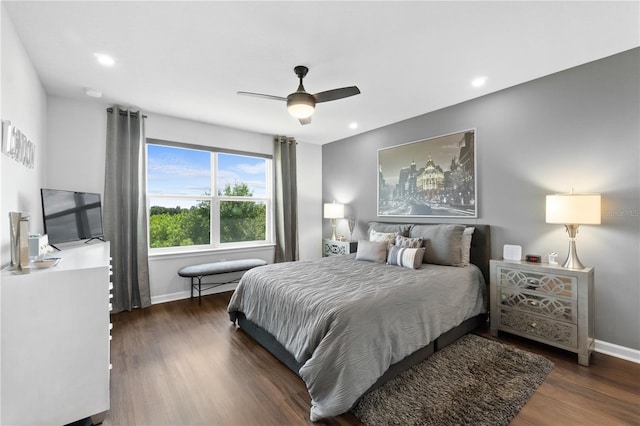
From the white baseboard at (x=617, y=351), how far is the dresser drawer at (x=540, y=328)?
45cm

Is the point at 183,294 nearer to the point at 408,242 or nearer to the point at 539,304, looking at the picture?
the point at 408,242

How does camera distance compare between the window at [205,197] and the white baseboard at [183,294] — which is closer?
the white baseboard at [183,294]

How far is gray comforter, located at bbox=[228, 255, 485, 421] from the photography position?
5.90 ft

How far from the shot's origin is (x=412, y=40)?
225cm

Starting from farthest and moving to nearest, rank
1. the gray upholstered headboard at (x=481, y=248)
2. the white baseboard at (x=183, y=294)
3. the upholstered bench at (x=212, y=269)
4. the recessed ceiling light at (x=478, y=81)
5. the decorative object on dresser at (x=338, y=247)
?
the decorative object on dresser at (x=338, y=247)
the white baseboard at (x=183, y=294)
the upholstered bench at (x=212, y=269)
the gray upholstered headboard at (x=481, y=248)
the recessed ceiling light at (x=478, y=81)

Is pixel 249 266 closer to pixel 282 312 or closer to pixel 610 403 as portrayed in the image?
pixel 282 312

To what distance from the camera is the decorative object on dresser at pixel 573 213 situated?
240cm

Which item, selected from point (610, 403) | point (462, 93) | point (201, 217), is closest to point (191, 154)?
point (201, 217)

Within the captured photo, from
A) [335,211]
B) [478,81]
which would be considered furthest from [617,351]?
[335,211]

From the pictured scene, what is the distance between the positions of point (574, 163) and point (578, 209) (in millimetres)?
Answer: 589

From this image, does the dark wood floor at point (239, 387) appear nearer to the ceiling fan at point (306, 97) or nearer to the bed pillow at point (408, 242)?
the bed pillow at point (408, 242)

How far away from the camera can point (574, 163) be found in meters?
2.73

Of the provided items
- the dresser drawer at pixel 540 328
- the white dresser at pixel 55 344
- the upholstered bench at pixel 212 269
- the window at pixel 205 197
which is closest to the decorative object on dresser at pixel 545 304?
the dresser drawer at pixel 540 328

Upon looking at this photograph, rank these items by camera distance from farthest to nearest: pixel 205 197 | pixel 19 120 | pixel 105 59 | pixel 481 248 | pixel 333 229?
pixel 333 229
pixel 205 197
pixel 481 248
pixel 105 59
pixel 19 120
